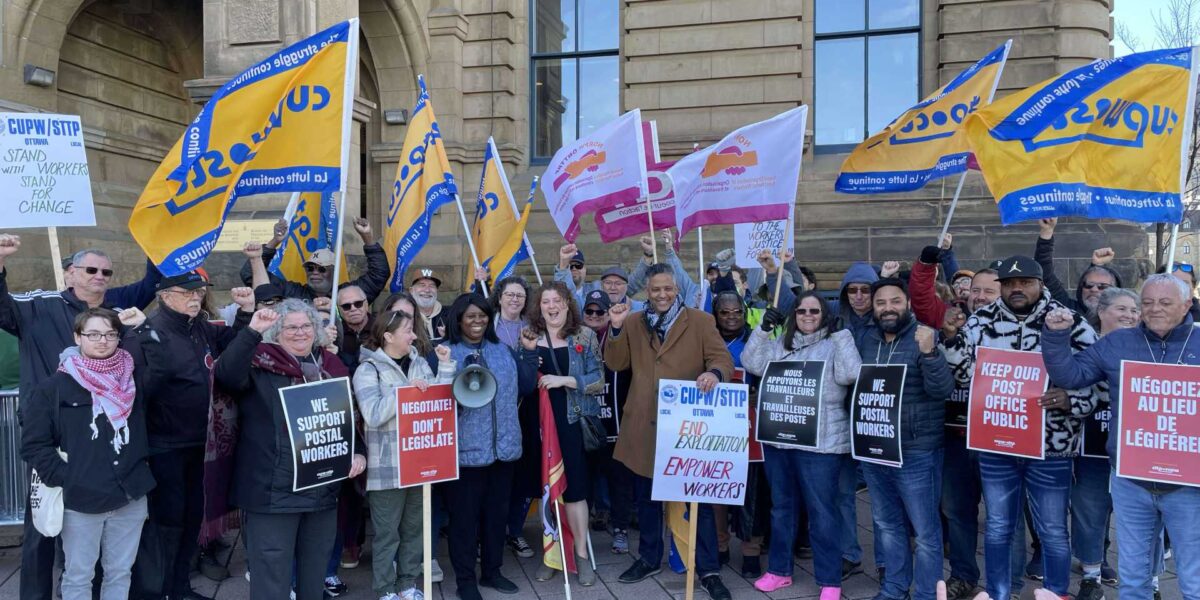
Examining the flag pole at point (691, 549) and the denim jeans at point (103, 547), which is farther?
the flag pole at point (691, 549)

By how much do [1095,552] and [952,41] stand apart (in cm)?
913

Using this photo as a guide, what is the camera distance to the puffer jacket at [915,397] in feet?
16.3

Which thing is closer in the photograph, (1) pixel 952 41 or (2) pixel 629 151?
(2) pixel 629 151

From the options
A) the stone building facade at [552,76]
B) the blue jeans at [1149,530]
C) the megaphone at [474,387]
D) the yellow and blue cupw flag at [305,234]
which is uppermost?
the stone building facade at [552,76]

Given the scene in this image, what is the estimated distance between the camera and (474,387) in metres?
5.22

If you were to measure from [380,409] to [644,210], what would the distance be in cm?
318

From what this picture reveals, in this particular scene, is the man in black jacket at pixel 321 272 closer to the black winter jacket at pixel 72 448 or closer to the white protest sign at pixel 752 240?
the black winter jacket at pixel 72 448

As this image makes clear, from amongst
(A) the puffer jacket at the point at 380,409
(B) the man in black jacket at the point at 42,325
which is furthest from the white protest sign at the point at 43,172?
(A) the puffer jacket at the point at 380,409

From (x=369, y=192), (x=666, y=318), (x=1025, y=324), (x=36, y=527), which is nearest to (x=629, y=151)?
(x=666, y=318)

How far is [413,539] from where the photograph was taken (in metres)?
5.39

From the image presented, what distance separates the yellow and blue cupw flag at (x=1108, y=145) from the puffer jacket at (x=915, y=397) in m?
1.15

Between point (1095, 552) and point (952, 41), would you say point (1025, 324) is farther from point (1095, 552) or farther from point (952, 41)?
point (952, 41)

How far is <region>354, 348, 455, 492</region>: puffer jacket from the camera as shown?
197 inches

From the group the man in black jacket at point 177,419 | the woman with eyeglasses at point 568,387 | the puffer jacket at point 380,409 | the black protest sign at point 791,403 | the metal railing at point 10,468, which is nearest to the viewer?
the puffer jacket at point 380,409
